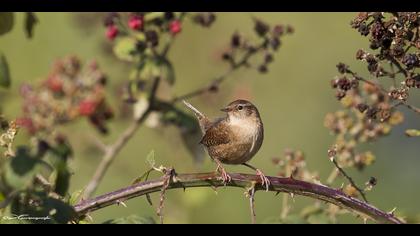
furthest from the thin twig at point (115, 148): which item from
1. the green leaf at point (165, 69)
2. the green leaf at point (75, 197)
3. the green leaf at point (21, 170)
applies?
the green leaf at point (21, 170)

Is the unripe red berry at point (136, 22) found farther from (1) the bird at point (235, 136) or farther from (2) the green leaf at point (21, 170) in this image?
(2) the green leaf at point (21, 170)

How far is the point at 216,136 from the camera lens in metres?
4.69

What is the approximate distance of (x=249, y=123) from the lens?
4699 millimetres

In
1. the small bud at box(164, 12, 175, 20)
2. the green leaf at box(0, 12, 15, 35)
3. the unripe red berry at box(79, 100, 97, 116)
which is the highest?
the small bud at box(164, 12, 175, 20)

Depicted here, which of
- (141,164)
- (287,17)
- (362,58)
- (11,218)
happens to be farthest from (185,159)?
(287,17)

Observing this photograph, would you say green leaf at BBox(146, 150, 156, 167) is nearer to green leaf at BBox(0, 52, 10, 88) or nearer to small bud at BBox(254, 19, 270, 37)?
green leaf at BBox(0, 52, 10, 88)

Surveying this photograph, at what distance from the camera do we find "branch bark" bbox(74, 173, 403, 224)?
2.62 m

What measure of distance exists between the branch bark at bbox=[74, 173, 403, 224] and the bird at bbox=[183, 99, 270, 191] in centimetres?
155

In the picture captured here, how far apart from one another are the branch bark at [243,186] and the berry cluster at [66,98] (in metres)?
1.92

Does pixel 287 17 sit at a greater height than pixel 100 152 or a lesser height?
greater

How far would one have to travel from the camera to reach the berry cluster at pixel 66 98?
4602 mm

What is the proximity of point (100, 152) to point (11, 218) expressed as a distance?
3.21 metres

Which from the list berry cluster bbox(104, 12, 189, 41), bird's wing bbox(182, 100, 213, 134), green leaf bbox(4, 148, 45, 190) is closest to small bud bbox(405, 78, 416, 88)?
green leaf bbox(4, 148, 45, 190)

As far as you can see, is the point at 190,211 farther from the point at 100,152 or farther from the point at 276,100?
the point at 276,100
